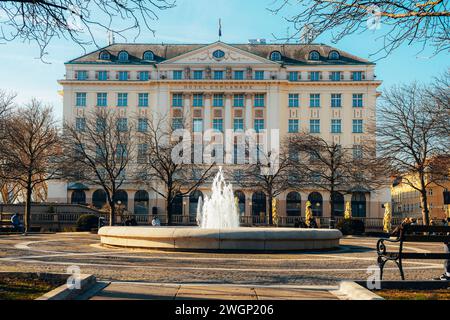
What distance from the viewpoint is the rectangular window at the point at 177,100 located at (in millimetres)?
67875

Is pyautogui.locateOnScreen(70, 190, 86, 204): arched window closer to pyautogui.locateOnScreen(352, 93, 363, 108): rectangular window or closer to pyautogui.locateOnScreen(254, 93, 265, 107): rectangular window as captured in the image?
pyautogui.locateOnScreen(254, 93, 265, 107): rectangular window

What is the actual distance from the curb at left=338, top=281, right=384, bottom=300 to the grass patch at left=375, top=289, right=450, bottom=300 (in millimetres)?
355

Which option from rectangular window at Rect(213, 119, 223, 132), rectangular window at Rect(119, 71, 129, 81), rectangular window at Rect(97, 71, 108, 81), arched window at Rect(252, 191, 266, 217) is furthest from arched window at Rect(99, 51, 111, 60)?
arched window at Rect(252, 191, 266, 217)

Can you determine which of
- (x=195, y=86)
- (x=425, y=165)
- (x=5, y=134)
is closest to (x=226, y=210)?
(x=425, y=165)

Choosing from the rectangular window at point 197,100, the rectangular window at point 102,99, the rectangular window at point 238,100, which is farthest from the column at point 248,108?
the rectangular window at point 102,99

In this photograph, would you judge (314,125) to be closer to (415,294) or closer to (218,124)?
(218,124)

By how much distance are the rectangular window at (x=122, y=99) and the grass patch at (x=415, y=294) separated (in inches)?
2471

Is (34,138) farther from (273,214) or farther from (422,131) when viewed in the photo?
(422,131)

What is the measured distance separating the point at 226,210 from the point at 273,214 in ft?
70.0

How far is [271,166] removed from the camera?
49531mm

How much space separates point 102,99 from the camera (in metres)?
68.6

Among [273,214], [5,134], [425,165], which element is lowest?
[273,214]

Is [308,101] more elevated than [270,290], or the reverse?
[308,101]

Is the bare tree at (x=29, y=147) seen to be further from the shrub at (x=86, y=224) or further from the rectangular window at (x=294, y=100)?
the rectangular window at (x=294, y=100)
